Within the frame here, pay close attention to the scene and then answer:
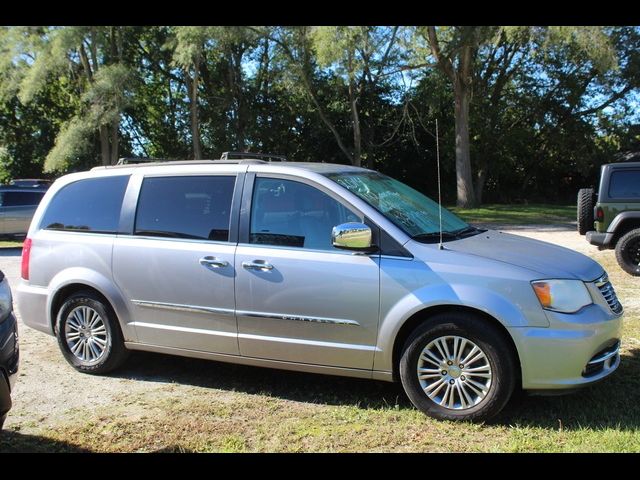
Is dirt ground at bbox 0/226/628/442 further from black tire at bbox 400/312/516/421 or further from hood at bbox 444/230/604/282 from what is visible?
hood at bbox 444/230/604/282

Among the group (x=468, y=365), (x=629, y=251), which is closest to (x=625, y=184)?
(x=629, y=251)

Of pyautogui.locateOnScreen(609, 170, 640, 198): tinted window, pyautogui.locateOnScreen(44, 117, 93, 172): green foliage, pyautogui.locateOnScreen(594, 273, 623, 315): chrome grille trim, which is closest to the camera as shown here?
pyautogui.locateOnScreen(594, 273, 623, 315): chrome grille trim

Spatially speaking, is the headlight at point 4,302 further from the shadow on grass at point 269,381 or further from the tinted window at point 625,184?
the tinted window at point 625,184

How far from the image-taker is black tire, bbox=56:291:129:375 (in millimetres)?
5078

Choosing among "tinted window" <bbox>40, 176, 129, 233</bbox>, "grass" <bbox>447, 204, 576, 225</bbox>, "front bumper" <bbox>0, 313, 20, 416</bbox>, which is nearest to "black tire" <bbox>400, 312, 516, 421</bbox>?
"front bumper" <bbox>0, 313, 20, 416</bbox>

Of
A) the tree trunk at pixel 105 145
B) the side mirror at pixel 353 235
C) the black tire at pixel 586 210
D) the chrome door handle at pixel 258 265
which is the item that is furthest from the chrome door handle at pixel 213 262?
the tree trunk at pixel 105 145

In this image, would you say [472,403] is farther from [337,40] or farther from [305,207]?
[337,40]

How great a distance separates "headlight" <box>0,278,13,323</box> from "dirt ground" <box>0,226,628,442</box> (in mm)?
1082

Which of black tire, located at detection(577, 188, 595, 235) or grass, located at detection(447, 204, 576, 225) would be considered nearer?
black tire, located at detection(577, 188, 595, 235)

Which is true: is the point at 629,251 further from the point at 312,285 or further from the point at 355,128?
the point at 355,128

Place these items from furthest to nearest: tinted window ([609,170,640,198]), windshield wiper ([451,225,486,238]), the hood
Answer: tinted window ([609,170,640,198]) < windshield wiper ([451,225,486,238]) < the hood

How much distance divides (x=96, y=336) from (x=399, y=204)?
2.92 metres

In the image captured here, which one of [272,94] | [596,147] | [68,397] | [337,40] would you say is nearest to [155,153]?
[272,94]

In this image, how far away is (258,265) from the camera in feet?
14.5
